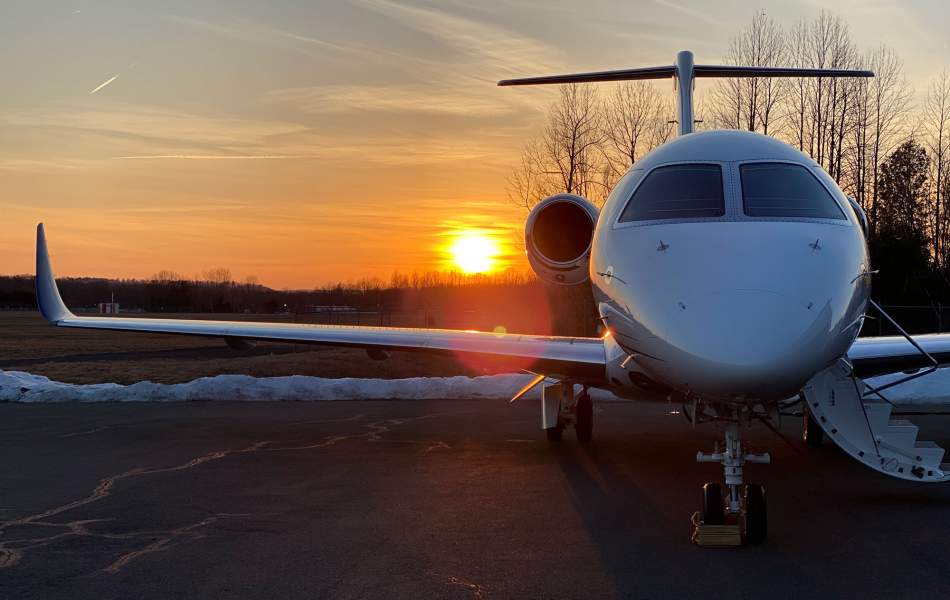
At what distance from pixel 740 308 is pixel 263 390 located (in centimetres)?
1343

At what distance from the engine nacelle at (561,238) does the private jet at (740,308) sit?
3.90ft

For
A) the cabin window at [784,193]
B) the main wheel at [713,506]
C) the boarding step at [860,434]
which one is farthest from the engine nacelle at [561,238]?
the main wheel at [713,506]

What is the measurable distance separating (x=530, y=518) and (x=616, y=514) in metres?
0.72

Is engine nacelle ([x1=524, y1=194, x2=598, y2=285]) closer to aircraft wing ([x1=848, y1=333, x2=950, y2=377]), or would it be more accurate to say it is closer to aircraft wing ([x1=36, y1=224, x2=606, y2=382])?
aircraft wing ([x1=36, y1=224, x2=606, y2=382])

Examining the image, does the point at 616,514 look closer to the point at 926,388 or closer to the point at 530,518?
the point at 530,518

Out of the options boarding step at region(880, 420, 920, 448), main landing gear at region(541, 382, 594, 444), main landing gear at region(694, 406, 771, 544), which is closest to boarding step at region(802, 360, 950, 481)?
boarding step at region(880, 420, 920, 448)

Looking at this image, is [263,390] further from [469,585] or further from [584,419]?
[469,585]

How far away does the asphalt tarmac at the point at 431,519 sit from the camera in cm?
527

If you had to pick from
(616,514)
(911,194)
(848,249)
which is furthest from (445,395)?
(911,194)

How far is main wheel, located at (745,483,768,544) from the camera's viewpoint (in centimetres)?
623

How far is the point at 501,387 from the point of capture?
18.0 meters

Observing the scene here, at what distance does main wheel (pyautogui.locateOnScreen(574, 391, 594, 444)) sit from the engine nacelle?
5.52 feet

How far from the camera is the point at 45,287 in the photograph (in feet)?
49.0

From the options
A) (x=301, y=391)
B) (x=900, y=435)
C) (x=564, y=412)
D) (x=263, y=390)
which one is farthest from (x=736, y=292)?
(x=263, y=390)
